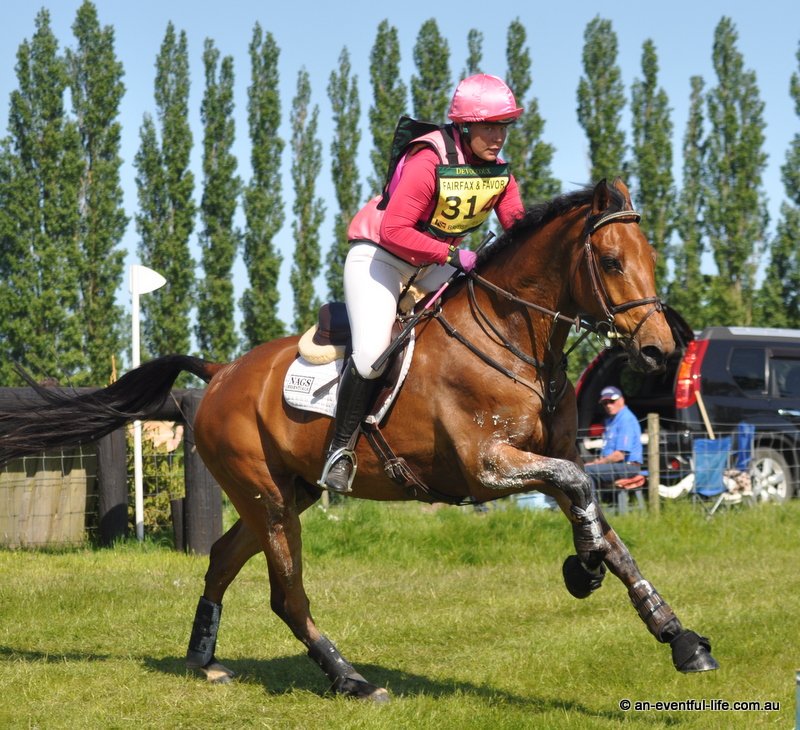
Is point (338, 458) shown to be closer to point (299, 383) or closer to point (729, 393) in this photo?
point (299, 383)

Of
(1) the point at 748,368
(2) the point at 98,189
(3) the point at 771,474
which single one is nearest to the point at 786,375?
(1) the point at 748,368

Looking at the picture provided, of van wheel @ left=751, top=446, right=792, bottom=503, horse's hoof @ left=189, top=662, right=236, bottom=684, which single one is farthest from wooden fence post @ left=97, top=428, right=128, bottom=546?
van wheel @ left=751, top=446, right=792, bottom=503

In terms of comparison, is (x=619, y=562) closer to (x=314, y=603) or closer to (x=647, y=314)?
(x=647, y=314)

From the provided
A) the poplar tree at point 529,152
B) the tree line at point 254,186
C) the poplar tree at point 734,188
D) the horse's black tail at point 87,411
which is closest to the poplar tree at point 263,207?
the tree line at point 254,186

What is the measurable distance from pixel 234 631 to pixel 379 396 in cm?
254

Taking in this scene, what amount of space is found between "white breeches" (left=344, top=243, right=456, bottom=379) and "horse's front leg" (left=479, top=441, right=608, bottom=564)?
81 centimetres

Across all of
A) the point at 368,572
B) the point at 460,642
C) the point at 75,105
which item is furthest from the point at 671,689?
the point at 75,105

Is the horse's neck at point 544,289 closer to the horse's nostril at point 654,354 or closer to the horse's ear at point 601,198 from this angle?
the horse's ear at point 601,198

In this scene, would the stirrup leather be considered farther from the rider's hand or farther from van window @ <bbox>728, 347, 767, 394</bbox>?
van window @ <bbox>728, 347, 767, 394</bbox>

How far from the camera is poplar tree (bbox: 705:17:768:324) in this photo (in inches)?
1163

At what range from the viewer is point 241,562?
667 cm

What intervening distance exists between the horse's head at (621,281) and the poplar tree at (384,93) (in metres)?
26.9

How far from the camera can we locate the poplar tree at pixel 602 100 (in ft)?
100.0

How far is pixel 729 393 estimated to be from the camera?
14.6 meters
